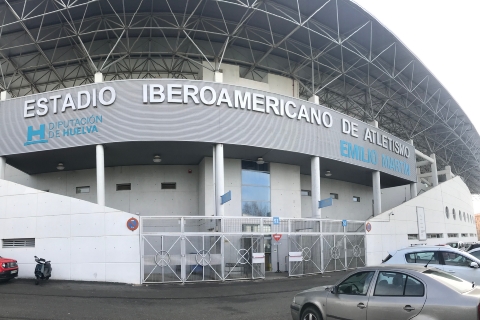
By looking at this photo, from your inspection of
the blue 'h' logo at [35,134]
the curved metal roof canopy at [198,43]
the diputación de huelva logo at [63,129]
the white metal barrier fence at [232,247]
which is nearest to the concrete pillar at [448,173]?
the curved metal roof canopy at [198,43]

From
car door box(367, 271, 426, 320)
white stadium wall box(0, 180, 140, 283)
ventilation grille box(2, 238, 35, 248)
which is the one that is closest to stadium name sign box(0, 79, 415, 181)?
white stadium wall box(0, 180, 140, 283)

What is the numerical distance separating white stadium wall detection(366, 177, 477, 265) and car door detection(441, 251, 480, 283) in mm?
13453

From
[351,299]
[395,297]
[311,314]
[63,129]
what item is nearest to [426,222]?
[63,129]

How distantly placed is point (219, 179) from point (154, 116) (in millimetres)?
4308

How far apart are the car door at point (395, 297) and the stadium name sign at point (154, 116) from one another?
1429 centimetres

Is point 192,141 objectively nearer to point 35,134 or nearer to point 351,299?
point 35,134

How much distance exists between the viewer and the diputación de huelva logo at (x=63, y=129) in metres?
20.1

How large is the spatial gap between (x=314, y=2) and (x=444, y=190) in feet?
81.5

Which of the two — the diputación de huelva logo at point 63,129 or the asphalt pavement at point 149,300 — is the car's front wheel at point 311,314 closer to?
the asphalt pavement at point 149,300

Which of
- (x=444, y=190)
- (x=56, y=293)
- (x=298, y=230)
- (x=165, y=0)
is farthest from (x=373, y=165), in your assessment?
(x=56, y=293)

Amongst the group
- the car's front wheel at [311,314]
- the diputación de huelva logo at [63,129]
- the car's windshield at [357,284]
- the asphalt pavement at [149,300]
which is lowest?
the asphalt pavement at [149,300]

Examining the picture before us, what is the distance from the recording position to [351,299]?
711 centimetres

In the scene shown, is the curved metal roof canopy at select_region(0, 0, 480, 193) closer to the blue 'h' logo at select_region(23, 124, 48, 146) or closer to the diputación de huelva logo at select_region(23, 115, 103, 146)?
the diputación de huelva logo at select_region(23, 115, 103, 146)

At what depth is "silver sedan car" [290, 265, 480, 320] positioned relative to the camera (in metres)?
5.98
